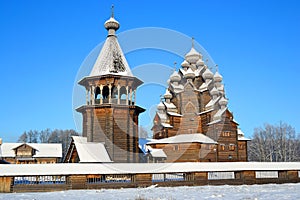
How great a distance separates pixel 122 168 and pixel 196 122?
72.1 feet

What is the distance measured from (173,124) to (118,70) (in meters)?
18.4

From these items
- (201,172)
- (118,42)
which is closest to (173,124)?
(118,42)

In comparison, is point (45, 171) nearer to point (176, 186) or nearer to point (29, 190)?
point (29, 190)

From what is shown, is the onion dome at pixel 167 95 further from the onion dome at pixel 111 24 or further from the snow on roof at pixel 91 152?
the snow on roof at pixel 91 152

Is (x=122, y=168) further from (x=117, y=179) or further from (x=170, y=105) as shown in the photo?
(x=170, y=105)

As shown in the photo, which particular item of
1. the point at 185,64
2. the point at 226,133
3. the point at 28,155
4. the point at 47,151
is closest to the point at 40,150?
the point at 47,151

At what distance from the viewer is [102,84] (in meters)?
18.5

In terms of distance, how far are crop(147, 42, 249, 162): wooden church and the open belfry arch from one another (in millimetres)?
12349

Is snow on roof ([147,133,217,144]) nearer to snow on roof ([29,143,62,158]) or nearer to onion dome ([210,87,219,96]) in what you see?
onion dome ([210,87,219,96])

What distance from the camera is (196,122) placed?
35.2 m

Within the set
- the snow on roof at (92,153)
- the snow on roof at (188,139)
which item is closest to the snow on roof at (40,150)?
the snow on roof at (188,139)

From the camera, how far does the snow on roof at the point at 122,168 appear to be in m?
13.0

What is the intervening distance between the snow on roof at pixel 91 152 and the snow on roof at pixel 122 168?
2.52 m

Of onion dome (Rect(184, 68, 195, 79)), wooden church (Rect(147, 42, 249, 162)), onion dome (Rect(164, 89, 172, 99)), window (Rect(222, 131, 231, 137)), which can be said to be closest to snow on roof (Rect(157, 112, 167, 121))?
wooden church (Rect(147, 42, 249, 162))
